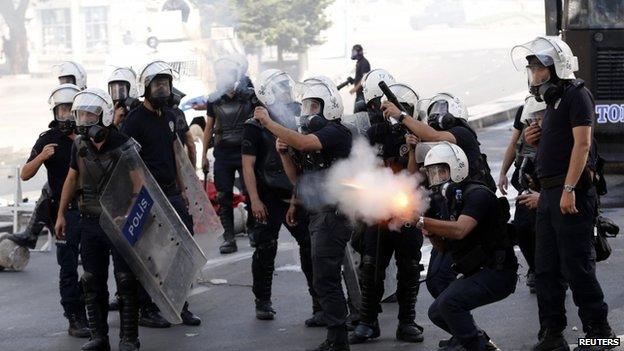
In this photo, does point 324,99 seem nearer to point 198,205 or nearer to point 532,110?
point 532,110

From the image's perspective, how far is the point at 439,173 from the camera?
7230mm

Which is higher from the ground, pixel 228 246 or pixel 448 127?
pixel 448 127

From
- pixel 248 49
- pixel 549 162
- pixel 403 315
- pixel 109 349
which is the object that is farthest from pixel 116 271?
pixel 248 49

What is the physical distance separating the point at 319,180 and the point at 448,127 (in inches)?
37.1

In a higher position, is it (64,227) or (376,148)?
(376,148)

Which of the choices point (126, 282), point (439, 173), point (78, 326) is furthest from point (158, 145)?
point (439, 173)

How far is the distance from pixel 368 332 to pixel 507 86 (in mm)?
33889

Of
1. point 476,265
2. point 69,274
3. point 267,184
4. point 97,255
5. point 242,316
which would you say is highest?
point 267,184

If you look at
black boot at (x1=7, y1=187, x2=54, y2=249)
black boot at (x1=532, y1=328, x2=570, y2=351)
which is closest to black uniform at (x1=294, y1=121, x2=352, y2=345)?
black boot at (x1=532, y1=328, x2=570, y2=351)

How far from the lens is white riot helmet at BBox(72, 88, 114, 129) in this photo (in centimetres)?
823

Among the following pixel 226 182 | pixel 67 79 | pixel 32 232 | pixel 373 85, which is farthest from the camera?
pixel 226 182

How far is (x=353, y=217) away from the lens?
7855 mm

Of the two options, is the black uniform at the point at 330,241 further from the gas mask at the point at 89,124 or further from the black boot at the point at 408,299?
the gas mask at the point at 89,124

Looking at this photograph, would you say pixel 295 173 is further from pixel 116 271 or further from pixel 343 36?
pixel 343 36
